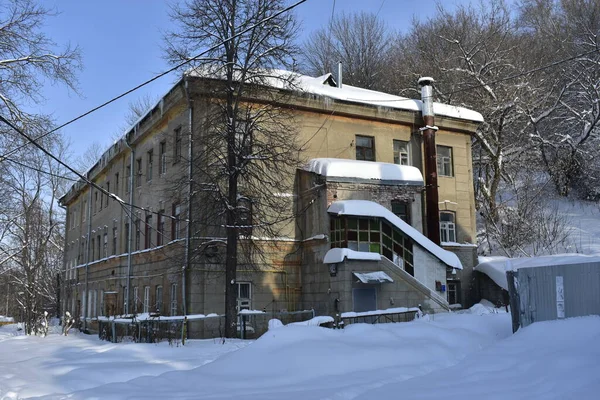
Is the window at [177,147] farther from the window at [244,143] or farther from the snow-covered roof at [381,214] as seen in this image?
the snow-covered roof at [381,214]

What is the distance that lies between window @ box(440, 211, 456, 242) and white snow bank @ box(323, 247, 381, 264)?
7957 millimetres

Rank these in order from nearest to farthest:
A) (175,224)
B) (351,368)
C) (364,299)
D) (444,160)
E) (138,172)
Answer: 1. (351,368)
2. (364,299)
3. (175,224)
4. (444,160)
5. (138,172)

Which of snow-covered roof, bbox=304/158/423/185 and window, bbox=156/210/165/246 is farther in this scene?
window, bbox=156/210/165/246

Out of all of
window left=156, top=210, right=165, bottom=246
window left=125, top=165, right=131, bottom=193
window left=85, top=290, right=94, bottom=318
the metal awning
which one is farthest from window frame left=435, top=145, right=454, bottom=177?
window left=85, top=290, right=94, bottom=318

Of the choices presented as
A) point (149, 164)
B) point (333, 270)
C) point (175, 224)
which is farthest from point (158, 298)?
point (333, 270)

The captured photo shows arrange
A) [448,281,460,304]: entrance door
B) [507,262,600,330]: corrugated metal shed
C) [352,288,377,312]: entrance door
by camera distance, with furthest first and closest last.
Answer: [448,281,460,304]: entrance door, [352,288,377,312]: entrance door, [507,262,600,330]: corrugated metal shed

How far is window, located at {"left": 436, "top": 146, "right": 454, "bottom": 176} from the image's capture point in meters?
29.9

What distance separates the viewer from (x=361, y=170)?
24.5 metres

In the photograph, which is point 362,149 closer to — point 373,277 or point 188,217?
point 373,277

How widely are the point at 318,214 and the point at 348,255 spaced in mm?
2990

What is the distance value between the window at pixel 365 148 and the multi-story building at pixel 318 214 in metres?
0.05

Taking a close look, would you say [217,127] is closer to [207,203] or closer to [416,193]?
[207,203]

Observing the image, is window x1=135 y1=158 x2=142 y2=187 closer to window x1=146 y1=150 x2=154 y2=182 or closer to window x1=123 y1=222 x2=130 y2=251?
window x1=146 y1=150 x2=154 y2=182

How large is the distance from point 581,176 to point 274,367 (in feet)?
123
